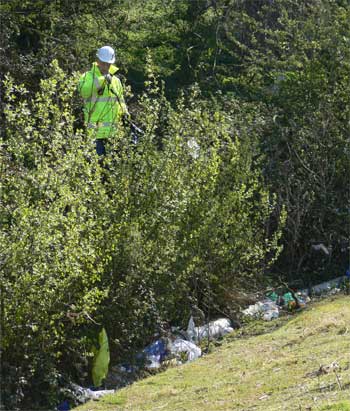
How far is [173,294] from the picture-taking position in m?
9.91

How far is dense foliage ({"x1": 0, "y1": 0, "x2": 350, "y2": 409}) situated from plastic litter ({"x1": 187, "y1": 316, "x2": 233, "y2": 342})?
0.17m

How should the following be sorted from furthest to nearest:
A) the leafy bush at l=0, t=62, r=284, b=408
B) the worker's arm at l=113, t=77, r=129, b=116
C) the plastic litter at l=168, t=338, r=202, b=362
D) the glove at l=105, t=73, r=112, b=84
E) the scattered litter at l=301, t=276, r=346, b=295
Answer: the scattered litter at l=301, t=276, r=346, b=295
the glove at l=105, t=73, r=112, b=84
the worker's arm at l=113, t=77, r=129, b=116
the plastic litter at l=168, t=338, r=202, b=362
the leafy bush at l=0, t=62, r=284, b=408

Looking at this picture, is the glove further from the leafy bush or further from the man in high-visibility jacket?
the leafy bush

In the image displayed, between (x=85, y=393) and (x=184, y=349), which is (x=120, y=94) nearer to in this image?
(x=184, y=349)

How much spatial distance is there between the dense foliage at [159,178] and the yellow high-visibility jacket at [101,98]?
1.24ft

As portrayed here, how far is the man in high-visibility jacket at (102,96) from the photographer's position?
37.5 ft

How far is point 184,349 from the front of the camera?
9.88 metres

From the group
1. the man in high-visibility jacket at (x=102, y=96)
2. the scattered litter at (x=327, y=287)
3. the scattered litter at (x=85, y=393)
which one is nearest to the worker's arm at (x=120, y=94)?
the man in high-visibility jacket at (x=102, y=96)

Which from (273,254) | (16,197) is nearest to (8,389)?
(16,197)

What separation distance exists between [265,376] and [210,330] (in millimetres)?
2403

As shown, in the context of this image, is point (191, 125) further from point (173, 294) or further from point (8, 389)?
point (8, 389)

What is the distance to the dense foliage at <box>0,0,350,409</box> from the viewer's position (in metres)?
8.60

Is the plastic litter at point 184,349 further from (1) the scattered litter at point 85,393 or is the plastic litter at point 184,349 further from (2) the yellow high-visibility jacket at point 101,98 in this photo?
(2) the yellow high-visibility jacket at point 101,98

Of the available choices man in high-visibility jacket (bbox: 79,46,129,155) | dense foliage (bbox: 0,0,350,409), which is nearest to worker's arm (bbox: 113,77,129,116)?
man in high-visibility jacket (bbox: 79,46,129,155)
